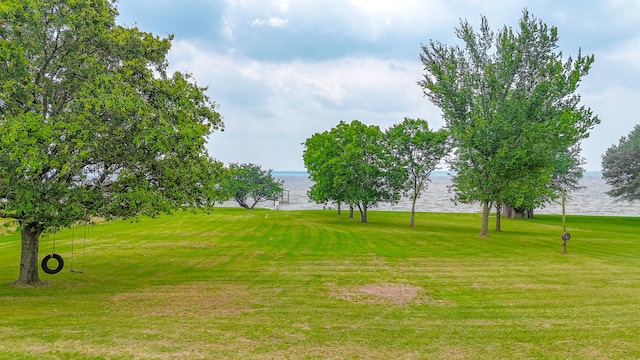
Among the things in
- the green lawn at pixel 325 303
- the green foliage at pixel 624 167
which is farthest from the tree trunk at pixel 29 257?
the green foliage at pixel 624 167

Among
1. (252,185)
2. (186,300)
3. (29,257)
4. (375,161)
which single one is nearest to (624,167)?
(375,161)

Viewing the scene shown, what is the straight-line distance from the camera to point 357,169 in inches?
1923

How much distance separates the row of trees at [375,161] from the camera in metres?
45.9

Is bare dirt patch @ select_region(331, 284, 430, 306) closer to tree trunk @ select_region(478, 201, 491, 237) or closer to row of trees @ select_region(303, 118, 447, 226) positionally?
tree trunk @ select_region(478, 201, 491, 237)

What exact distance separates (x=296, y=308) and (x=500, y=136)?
89.5ft

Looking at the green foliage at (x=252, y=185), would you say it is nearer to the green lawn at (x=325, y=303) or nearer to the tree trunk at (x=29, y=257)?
the green lawn at (x=325, y=303)

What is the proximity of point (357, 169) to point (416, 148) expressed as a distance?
7566 mm

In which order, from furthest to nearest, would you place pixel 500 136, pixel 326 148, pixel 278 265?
pixel 326 148, pixel 500 136, pixel 278 265

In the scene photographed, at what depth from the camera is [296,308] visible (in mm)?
14172

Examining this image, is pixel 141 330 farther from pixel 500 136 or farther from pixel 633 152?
pixel 633 152

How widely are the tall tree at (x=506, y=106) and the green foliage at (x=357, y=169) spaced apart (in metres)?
11.3

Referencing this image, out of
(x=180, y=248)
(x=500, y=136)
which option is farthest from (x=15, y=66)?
(x=500, y=136)

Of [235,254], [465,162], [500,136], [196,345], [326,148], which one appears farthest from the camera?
Answer: [326,148]

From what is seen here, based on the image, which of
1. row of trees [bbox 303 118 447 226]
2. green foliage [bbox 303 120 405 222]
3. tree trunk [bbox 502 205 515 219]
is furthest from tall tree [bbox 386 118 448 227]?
tree trunk [bbox 502 205 515 219]
